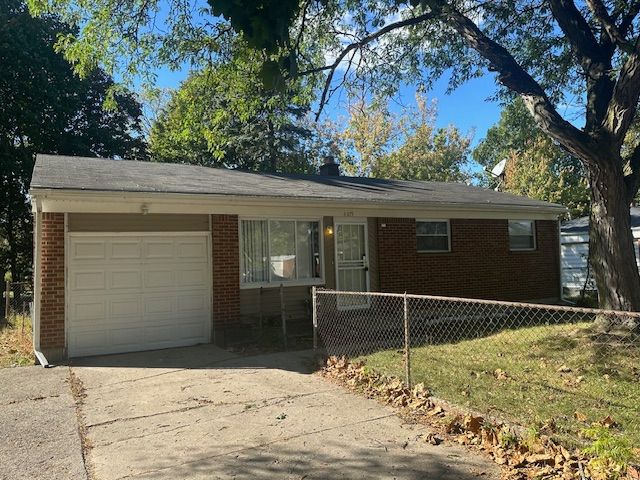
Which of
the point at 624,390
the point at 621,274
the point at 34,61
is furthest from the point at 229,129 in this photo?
the point at 624,390

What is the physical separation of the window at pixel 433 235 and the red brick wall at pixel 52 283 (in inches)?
316

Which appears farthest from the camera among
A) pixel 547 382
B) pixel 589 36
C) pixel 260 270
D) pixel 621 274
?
pixel 260 270

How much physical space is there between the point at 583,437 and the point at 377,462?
171 centimetres

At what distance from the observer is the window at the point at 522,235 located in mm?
14508

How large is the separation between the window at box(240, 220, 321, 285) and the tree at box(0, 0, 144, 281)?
1354 centimetres

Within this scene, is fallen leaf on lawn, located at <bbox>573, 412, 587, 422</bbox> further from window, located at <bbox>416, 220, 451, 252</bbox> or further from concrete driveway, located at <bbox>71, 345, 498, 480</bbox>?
window, located at <bbox>416, 220, 451, 252</bbox>

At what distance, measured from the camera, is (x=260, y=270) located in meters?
10.5

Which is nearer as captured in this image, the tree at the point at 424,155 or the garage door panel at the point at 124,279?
the garage door panel at the point at 124,279

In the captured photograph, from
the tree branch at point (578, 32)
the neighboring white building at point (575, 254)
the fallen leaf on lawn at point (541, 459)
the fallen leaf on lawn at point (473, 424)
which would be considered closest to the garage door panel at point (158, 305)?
the fallen leaf on lawn at point (473, 424)

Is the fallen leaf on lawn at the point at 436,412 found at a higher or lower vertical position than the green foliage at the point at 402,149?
lower

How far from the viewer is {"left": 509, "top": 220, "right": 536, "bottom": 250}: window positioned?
1451cm

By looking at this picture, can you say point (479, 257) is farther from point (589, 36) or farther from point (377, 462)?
point (377, 462)

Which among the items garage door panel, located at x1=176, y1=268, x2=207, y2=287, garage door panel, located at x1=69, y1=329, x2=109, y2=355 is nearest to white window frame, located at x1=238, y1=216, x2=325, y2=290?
garage door panel, located at x1=176, y1=268, x2=207, y2=287

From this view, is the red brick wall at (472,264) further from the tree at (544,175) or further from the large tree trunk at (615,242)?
the tree at (544,175)
